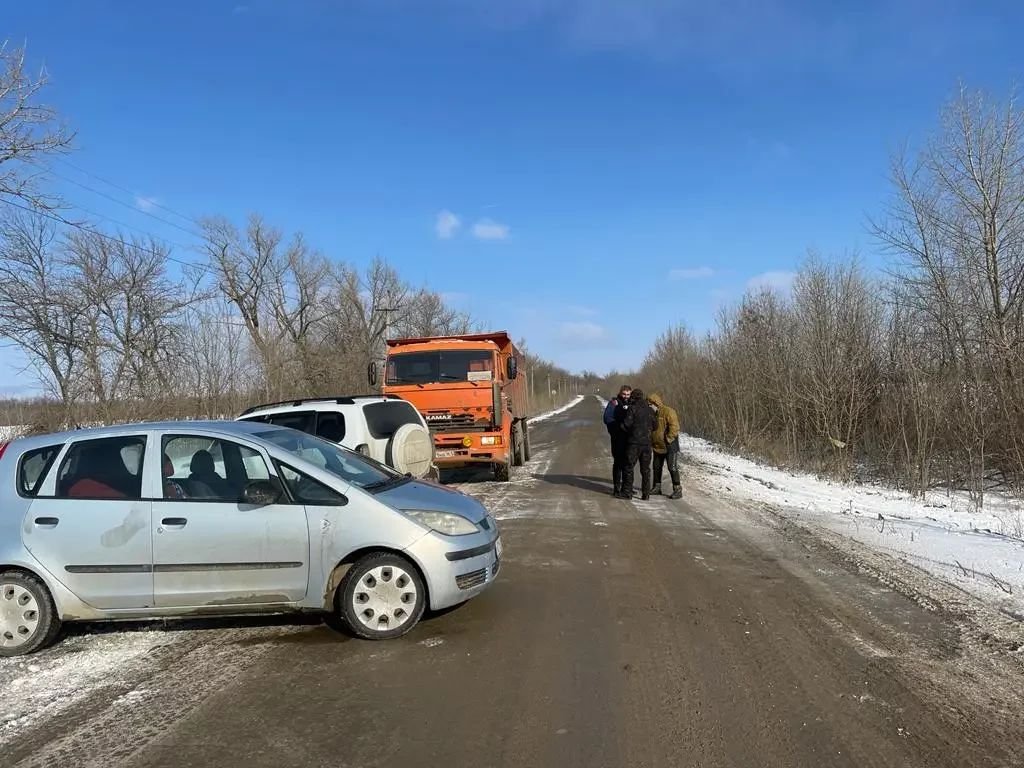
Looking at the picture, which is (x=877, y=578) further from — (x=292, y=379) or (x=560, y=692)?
(x=292, y=379)

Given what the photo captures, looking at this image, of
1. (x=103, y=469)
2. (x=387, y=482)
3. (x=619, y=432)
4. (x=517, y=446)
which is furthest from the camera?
(x=517, y=446)

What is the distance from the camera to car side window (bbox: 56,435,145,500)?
5156mm

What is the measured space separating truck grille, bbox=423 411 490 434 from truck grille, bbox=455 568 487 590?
8306 mm

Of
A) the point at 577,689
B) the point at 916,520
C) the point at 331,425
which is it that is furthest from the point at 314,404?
the point at 916,520

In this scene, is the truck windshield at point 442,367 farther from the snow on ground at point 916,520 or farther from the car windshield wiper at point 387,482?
the car windshield wiper at point 387,482

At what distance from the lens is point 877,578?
6.66 m

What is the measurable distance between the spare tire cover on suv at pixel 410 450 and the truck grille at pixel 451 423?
12.9ft

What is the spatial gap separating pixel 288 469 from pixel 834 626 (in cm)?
429

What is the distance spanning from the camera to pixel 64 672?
4645 mm

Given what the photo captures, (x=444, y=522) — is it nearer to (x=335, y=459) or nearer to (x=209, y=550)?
(x=335, y=459)

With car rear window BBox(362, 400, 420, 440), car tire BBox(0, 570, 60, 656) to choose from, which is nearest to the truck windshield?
car rear window BBox(362, 400, 420, 440)

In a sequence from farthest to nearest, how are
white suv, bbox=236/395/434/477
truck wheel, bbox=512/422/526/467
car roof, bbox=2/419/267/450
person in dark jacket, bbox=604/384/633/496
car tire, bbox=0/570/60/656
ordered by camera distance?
truck wheel, bbox=512/422/526/467 < person in dark jacket, bbox=604/384/633/496 < white suv, bbox=236/395/434/477 < car roof, bbox=2/419/267/450 < car tire, bbox=0/570/60/656

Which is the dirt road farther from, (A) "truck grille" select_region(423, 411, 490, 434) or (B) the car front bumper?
(A) "truck grille" select_region(423, 411, 490, 434)

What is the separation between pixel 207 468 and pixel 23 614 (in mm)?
1600
